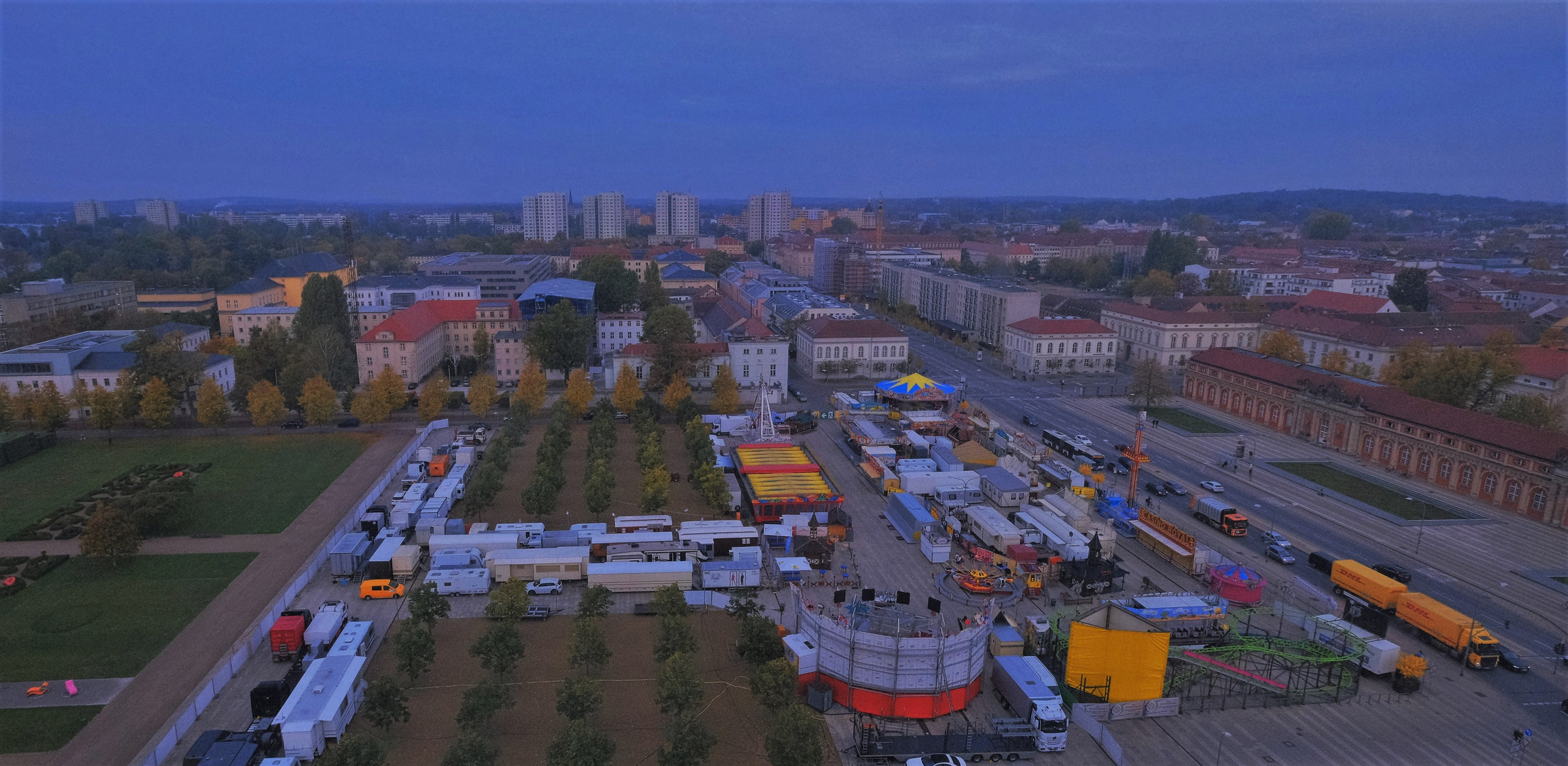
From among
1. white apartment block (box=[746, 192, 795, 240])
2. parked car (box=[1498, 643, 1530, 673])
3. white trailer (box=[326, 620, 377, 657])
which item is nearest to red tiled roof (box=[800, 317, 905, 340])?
white trailer (box=[326, 620, 377, 657])

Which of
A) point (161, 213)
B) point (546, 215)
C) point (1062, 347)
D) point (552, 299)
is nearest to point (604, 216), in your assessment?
point (546, 215)

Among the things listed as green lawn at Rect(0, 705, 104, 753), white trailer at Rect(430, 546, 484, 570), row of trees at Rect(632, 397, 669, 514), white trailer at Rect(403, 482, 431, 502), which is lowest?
green lawn at Rect(0, 705, 104, 753)

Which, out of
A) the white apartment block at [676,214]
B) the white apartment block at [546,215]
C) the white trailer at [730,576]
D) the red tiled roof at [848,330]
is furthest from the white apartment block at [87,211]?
the white trailer at [730,576]

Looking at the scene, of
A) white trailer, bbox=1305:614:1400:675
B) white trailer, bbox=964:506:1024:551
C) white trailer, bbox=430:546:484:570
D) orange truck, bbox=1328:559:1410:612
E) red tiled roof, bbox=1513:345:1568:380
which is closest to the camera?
white trailer, bbox=1305:614:1400:675

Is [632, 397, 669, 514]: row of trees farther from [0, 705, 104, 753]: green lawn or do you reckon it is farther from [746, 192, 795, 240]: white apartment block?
[746, 192, 795, 240]: white apartment block

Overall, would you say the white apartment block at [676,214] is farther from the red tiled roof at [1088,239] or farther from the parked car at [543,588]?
the parked car at [543,588]

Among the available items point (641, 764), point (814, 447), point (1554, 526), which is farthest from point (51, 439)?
point (1554, 526)

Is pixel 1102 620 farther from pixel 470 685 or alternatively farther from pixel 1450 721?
pixel 470 685
